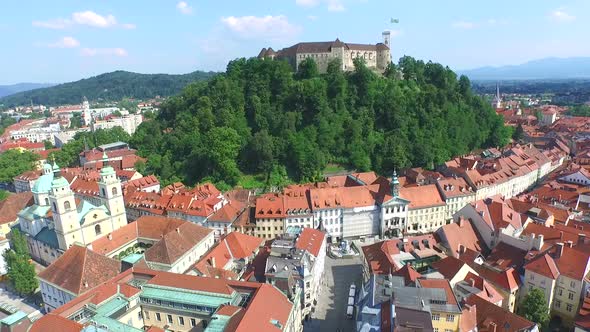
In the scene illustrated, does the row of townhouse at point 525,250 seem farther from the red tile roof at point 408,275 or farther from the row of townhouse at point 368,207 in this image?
the row of townhouse at point 368,207

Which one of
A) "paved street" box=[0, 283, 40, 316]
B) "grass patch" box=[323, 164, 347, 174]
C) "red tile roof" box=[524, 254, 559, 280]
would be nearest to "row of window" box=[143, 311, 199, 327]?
"paved street" box=[0, 283, 40, 316]

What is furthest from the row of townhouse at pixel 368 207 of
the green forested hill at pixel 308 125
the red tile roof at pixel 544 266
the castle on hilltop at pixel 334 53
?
the castle on hilltop at pixel 334 53

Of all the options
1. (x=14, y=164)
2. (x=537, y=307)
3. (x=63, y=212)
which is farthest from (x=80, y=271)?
(x=14, y=164)

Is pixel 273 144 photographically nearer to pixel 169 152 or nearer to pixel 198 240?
pixel 169 152

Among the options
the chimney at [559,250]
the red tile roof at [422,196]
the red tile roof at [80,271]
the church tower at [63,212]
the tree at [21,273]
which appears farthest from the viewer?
the red tile roof at [422,196]

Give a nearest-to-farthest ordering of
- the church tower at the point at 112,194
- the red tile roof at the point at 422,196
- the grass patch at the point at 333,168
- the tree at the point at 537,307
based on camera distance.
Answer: the tree at the point at 537,307 → the church tower at the point at 112,194 → the red tile roof at the point at 422,196 → the grass patch at the point at 333,168

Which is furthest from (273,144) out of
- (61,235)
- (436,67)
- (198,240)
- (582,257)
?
(436,67)
